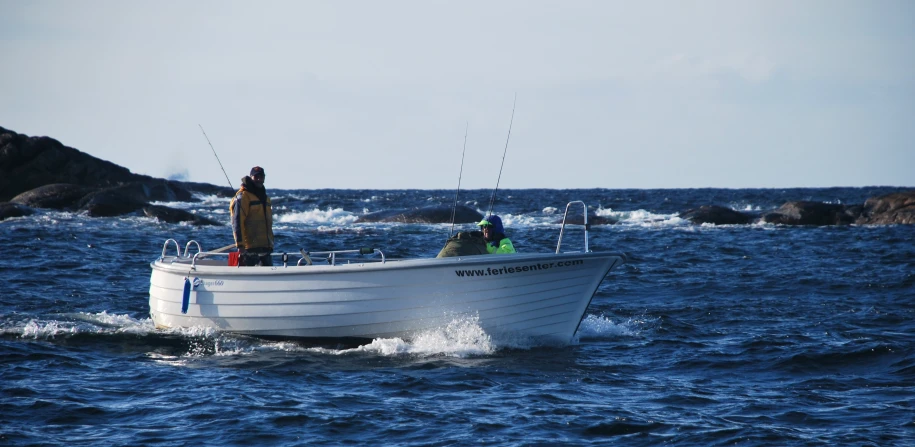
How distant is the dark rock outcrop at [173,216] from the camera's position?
35719 millimetres

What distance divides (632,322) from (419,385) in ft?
18.7

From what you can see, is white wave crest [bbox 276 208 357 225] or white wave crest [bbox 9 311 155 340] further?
white wave crest [bbox 276 208 357 225]

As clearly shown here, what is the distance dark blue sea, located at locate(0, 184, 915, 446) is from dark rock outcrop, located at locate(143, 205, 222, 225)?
16300 mm

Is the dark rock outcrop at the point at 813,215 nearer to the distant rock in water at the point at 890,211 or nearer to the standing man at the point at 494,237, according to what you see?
the distant rock in water at the point at 890,211

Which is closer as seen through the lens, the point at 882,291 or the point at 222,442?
the point at 222,442

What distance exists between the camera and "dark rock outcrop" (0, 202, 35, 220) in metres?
33.8

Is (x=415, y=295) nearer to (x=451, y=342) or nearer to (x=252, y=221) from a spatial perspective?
(x=451, y=342)

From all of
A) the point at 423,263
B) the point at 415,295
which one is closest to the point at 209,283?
the point at 415,295

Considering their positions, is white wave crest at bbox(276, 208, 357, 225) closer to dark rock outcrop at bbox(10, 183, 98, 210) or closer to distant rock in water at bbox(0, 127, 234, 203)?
distant rock in water at bbox(0, 127, 234, 203)

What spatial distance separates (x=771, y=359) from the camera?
11.6 m

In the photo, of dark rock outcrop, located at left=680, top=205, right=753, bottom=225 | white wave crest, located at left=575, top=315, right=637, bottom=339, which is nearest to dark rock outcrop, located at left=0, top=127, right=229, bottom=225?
dark rock outcrop, located at left=680, top=205, right=753, bottom=225

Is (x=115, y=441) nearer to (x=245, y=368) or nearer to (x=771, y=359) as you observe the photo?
(x=245, y=368)

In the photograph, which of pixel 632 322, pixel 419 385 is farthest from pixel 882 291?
pixel 419 385

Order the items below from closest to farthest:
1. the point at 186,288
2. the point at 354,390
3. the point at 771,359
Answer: the point at 354,390
the point at 771,359
the point at 186,288
